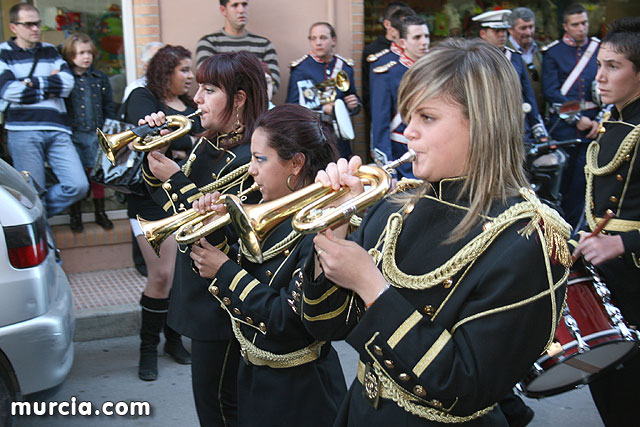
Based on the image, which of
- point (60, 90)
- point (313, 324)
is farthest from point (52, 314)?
point (60, 90)

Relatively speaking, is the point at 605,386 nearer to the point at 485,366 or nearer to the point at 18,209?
the point at 485,366

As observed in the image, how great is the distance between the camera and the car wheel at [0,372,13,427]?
125 inches

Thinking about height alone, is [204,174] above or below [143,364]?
above

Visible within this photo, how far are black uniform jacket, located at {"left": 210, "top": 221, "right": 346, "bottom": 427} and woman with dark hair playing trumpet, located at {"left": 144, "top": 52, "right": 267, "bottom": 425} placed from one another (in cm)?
29

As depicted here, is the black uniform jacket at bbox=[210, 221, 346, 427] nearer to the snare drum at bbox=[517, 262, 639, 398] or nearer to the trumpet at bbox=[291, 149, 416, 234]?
the trumpet at bbox=[291, 149, 416, 234]

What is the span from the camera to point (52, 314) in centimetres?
334

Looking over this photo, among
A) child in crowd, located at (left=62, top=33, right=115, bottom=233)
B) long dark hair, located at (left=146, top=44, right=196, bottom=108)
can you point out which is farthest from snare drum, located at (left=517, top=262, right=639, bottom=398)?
child in crowd, located at (left=62, top=33, right=115, bottom=233)

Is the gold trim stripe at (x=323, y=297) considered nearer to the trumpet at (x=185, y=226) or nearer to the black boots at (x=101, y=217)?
the trumpet at (x=185, y=226)

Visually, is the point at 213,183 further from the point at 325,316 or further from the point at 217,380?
the point at 325,316

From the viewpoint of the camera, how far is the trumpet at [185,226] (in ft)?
8.59

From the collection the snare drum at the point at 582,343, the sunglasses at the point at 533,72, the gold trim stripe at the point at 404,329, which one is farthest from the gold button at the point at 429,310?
the sunglasses at the point at 533,72

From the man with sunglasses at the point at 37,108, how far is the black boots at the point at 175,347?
63.3 inches

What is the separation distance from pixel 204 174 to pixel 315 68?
3.63 m

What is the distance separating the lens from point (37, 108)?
18.7 feet
